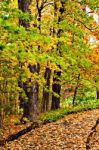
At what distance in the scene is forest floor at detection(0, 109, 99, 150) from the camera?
495 inches

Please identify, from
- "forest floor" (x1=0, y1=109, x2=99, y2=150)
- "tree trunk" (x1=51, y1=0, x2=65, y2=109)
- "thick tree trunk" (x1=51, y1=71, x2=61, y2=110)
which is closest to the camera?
"forest floor" (x1=0, y1=109, x2=99, y2=150)

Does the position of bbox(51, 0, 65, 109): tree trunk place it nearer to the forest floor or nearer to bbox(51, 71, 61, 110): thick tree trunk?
bbox(51, 71, 61, 110): thick tree trunk

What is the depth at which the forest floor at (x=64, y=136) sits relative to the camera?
12.6 metres

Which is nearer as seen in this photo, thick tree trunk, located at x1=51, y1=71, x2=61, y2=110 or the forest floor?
the forest floor

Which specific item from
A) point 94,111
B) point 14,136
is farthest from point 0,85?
point 94,111

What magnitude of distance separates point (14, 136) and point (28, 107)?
2.76 m

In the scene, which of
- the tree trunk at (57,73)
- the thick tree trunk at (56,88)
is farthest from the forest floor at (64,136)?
the thick tree trunk at (56,88)

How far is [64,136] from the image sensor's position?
1362 cm

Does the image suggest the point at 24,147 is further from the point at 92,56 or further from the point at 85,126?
the point at 92,56

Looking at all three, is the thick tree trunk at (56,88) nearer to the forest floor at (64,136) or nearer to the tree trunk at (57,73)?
the tree trunk at (57,73)

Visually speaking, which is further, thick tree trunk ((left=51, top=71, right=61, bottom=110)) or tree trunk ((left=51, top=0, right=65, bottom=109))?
thick tree trunk ((left=51, top=71, right=61, bottom=110))

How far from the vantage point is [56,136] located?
45.3ft

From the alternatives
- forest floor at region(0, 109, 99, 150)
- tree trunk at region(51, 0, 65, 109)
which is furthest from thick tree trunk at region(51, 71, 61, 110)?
forest floor at region(0, 109, 99, 150)

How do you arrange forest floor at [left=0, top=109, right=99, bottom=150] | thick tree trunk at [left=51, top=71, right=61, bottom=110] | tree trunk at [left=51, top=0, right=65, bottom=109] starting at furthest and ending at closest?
thick tree trunk at [left=51, top=71, right=61, bottom=110] < tree trunk at [left=51, top=0, right=65, bottom=109] < forest floor at [left=0, top=109, right=99, bottom=150]
